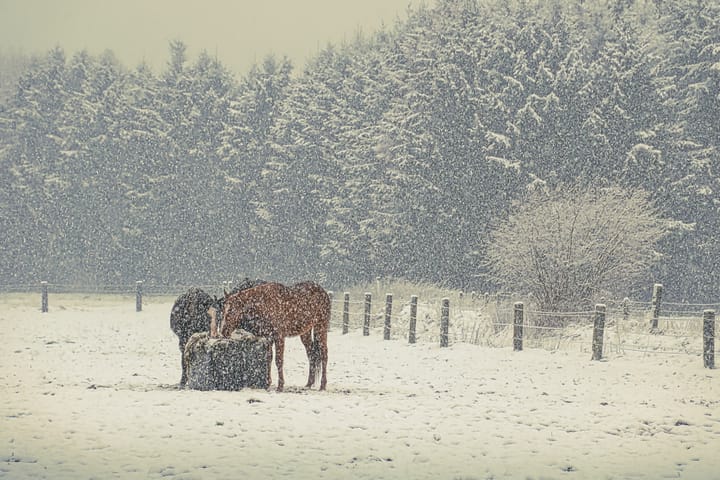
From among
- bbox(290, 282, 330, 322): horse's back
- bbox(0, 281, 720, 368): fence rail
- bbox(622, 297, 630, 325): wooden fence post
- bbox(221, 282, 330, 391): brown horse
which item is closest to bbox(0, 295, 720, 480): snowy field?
bbox(221, 282, 330, 391): brown horse

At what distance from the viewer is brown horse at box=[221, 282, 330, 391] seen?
13.0m

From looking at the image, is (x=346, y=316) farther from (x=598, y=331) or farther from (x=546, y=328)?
(x=598, y=331)

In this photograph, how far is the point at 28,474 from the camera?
7734 millimetres

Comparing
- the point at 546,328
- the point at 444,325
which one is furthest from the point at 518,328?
the point at 444,325

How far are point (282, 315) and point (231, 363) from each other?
109 cm

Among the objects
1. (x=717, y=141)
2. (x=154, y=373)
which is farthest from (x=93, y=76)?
(x=154, y=373)

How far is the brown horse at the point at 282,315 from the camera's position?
510 inches

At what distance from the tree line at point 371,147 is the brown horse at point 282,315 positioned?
23.9 metres

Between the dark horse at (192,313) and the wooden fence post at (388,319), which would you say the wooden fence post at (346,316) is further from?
the dark horse at (192,313)

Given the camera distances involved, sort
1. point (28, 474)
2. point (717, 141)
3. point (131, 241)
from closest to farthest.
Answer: point (28, 474) → point (717, 141) → point (131, 241)

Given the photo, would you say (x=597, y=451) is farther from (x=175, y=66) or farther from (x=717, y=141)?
(x=175, y=66)

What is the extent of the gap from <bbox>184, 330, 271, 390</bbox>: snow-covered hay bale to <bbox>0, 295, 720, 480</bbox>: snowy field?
33 centimetres

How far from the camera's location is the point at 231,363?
13117 mm

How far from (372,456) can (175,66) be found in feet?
186
